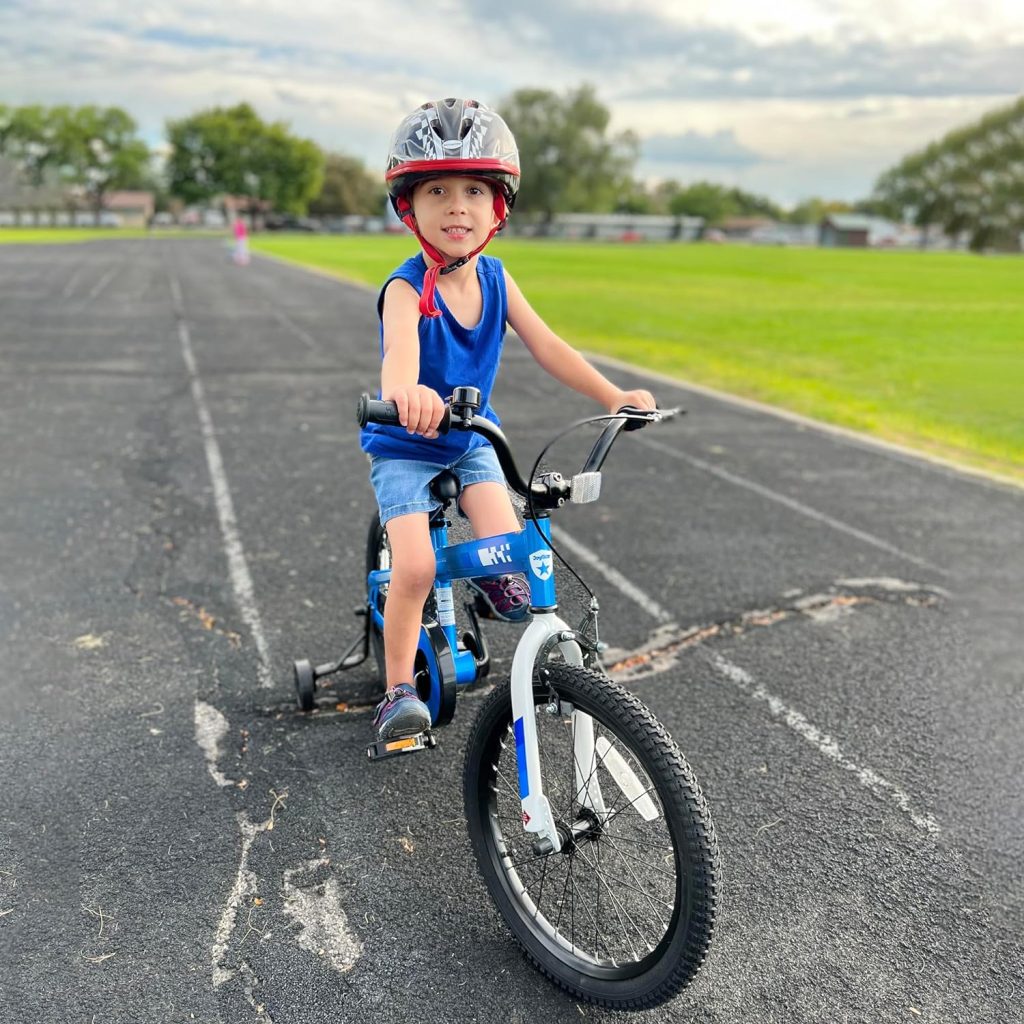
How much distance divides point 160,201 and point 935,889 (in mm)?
164663

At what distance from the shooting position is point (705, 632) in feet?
15.7

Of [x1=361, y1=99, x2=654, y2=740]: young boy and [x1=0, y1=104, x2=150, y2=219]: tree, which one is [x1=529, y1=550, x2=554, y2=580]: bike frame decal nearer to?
[x1=361, y1=99, x2=654, y2=740]: young boy

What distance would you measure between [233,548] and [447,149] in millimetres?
3804

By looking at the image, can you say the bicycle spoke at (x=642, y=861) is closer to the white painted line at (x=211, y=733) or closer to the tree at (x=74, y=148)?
the white painted line at (x=211, y=733)

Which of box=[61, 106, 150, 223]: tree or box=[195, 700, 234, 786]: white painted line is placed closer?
box=[195, 700, 234, 786]: white painted line

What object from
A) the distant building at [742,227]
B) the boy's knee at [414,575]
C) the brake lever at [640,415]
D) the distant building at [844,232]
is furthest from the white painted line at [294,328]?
the distant building at [742,227]

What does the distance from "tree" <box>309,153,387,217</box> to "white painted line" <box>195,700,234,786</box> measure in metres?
140

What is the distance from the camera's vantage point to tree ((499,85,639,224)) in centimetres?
10088

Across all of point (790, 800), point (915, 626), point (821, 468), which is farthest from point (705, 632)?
point (821, 468)

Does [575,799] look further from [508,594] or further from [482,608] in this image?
[482,608]

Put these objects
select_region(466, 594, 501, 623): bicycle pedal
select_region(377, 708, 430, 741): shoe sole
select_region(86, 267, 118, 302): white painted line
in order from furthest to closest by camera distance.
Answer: select_region(86, 267, 118, 302): white painted line → select_region(466, 594, 501, 623): bicycle pedal → select_region(377, 708, 430, 741): shoe sole

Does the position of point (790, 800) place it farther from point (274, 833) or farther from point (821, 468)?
point (821, 468)

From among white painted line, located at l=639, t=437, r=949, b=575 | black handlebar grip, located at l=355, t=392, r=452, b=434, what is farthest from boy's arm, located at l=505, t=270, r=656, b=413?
→ white painted line, located at l=639, t=437, r=949, b=575

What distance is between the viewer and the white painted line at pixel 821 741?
11.0ft
